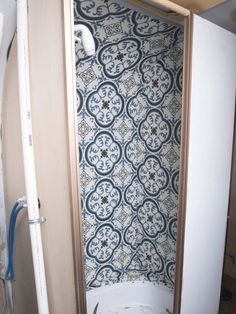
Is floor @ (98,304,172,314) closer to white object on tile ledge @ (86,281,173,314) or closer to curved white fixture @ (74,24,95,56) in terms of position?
white object on tile ledge @ (86,281,173,314)

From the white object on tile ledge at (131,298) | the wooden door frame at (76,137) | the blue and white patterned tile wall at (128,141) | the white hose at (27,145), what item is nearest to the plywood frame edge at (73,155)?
the wooden door frame at (76,137)

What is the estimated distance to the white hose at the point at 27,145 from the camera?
64 centimetres

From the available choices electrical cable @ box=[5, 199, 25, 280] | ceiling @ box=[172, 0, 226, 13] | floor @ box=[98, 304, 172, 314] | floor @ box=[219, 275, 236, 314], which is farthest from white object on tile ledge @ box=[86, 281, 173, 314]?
ceiling @ box=[172, 0, 226, 13]

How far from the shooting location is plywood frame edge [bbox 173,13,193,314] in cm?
91

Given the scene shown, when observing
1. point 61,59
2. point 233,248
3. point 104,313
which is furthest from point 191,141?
point 104,313

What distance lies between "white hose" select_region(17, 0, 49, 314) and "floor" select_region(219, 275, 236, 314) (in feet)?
4.49

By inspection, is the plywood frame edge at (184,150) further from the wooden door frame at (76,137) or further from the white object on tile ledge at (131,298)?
the white object on tile ledge at (131,298)

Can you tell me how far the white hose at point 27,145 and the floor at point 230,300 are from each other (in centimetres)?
137

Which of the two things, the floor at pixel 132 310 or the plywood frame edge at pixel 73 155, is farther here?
the floor at pixel 132 310

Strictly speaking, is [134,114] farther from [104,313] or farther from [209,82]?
[104,313]

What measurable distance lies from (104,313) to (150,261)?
50 cm

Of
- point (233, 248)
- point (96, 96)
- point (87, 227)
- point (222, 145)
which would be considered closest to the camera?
point (222, 145)

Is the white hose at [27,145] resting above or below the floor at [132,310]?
above

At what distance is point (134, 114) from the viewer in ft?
5.10
